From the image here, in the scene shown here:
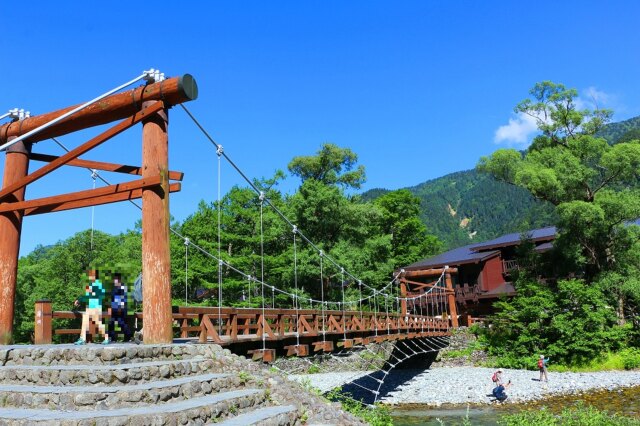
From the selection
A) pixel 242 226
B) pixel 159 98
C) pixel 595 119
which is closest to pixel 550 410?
pixel 159 98

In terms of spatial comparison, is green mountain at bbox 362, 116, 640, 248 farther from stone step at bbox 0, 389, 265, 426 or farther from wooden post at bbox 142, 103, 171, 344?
stone step at bbox 0, 389, 265, 426

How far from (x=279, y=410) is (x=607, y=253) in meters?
20.5

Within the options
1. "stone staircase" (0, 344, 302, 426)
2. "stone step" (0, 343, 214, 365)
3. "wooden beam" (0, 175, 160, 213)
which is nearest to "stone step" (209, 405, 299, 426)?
"stone staircase" (0, 344, 302, 426)

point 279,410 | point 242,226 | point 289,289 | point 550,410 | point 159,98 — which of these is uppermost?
point 242,226

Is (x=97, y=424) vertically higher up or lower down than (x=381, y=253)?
lower down

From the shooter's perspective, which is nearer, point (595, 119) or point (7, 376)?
point (7, 376)

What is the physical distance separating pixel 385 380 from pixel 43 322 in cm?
1603

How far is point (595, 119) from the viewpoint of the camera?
76.4ft

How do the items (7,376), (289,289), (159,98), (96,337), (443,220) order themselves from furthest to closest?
(443,220)
(289,289)
(96,337)
(159,98)
(7,376)

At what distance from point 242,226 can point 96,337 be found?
1964 cm

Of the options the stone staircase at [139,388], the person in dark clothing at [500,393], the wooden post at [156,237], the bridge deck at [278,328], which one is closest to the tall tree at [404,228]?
the bridge deck at [278,328]

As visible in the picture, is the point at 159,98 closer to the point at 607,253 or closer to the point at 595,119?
the point at 607,253

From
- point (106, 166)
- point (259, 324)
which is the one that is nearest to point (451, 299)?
point (259, 324)

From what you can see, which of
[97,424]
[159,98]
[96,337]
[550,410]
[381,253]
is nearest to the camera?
[97,424]
